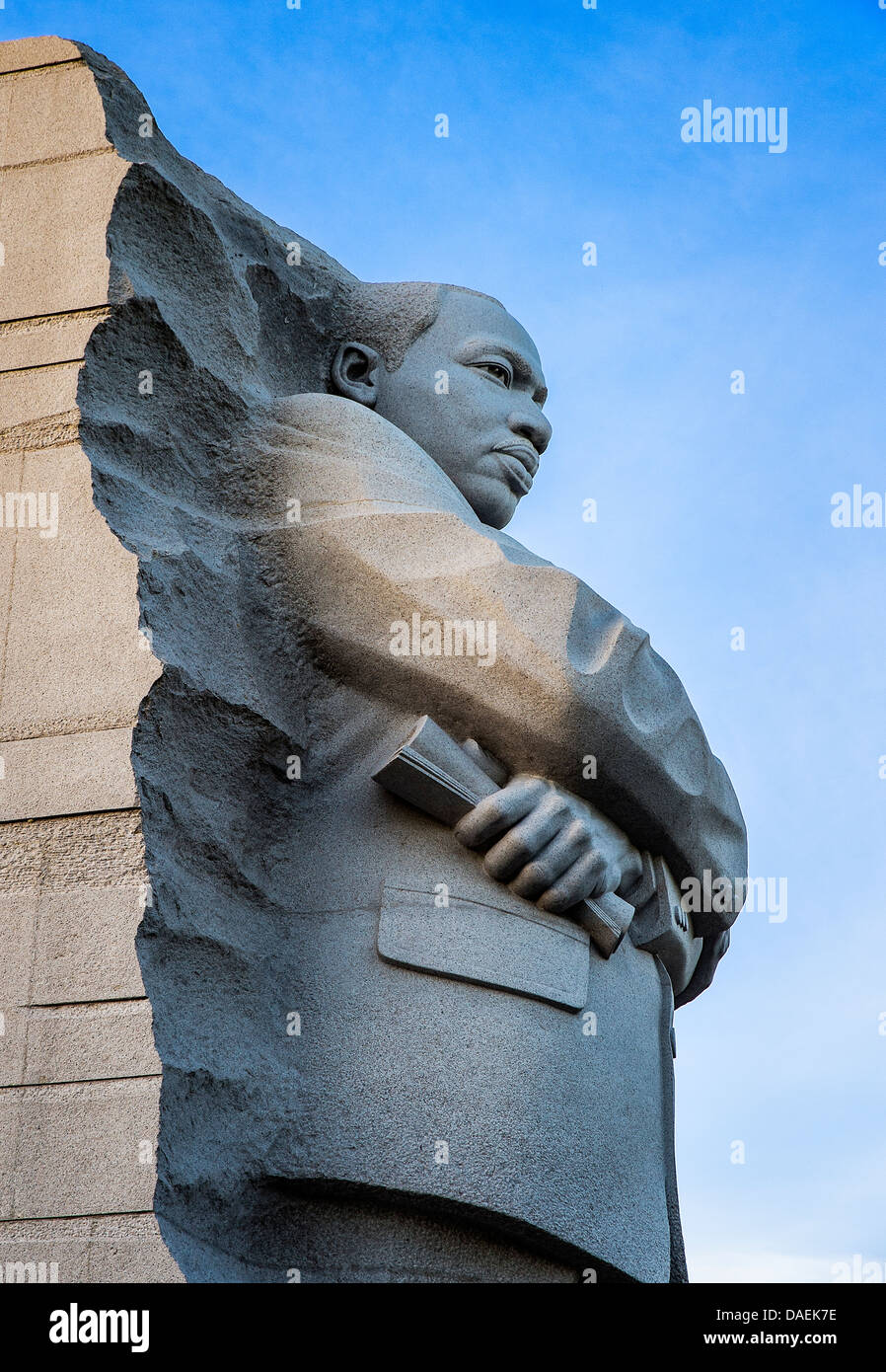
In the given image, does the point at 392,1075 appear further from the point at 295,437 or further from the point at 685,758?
the point at 295,437

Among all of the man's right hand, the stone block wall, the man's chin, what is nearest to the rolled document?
the man's right hand

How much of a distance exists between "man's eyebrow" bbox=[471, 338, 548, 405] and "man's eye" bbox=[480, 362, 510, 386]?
0.05 m

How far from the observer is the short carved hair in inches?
221

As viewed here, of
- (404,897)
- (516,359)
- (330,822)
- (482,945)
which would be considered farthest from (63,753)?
(516,359)

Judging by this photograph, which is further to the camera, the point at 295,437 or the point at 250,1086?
the point at 295,437

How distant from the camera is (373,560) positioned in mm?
4531

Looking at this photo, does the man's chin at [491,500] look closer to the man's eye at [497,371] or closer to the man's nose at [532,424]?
the man's nose at [532,424]

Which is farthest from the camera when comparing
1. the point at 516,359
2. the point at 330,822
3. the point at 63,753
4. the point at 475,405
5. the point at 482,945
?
the point at 516,359

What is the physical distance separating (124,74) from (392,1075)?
310 cm

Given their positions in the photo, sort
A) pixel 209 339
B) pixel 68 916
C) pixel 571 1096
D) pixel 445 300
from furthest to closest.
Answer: pixel 445 300
pixel 209 339
pixel 571 1096
pixel 68 916

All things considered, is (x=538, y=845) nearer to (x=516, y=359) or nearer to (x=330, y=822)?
(x=330, y=822)

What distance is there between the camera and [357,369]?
562cm

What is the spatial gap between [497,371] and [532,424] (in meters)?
0.22

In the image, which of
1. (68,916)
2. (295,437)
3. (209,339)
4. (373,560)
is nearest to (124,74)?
(209,339)
